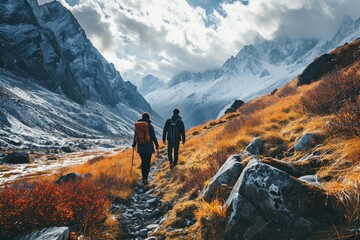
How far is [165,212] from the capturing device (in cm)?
786

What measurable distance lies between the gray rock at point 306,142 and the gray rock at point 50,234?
560cm

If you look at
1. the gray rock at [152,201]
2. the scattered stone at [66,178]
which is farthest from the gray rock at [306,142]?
the scattered stone at [66,178]

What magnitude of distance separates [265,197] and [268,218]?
326 millimetres

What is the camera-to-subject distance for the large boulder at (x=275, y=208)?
4.48 metres

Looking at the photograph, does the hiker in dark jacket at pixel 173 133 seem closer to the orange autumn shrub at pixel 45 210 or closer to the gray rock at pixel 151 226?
the gray rock at pixel 151 226

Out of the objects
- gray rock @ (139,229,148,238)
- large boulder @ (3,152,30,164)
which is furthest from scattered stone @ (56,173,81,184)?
large boulder @ (3,152,30,164)

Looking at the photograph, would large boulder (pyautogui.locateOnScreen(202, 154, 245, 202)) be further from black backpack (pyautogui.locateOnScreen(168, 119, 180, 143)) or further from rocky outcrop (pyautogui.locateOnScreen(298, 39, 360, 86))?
rocky outcrop (pyautogui.locateOnScreen(298, 39, 360, 86))

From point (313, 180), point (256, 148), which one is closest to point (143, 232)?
point (313, 180)

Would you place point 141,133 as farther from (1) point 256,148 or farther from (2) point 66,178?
(1) point 256,148

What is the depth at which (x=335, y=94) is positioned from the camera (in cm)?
911

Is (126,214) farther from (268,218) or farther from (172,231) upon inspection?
(268,218)

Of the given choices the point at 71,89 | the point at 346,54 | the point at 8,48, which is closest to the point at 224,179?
the point at 346,54

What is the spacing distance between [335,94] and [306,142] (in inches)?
111

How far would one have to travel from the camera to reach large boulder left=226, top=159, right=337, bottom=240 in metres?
4.48
